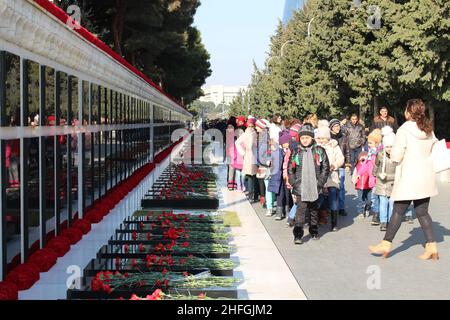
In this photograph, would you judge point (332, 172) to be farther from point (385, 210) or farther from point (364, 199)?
point (364, 199)

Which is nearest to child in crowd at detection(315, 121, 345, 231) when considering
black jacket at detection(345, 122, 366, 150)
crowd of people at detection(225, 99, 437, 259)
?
crowd of people at detection(225, 99, 437, 259)

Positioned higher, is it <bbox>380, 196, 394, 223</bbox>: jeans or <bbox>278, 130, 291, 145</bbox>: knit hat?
<bbox>278, 130, 291, 145</bbox>: knit hat

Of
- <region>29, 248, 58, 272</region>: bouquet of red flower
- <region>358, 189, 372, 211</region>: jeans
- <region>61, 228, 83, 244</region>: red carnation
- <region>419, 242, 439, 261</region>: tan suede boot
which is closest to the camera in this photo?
<region>29, 248, 58, 272</region>: bouquet of red flower

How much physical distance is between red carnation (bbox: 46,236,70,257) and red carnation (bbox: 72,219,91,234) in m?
0.78

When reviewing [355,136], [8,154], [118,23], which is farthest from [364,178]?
[118,23]

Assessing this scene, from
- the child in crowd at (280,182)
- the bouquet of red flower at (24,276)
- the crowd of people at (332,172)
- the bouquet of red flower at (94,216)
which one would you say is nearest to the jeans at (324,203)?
the crowd of people at (332,172)

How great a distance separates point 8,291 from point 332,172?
7.90 meters

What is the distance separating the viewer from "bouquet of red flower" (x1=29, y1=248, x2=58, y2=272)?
255 inches

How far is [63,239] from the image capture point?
7512 mm

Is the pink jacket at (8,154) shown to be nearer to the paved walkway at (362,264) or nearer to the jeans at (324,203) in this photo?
the paved walkway at (362,264)

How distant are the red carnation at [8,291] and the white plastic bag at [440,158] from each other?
225 inches

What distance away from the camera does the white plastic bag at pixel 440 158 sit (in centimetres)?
948

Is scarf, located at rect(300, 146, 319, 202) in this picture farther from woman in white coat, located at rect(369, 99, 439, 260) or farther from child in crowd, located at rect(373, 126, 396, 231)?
woman in white coat, located at rect(369, 99, 439, 260)
